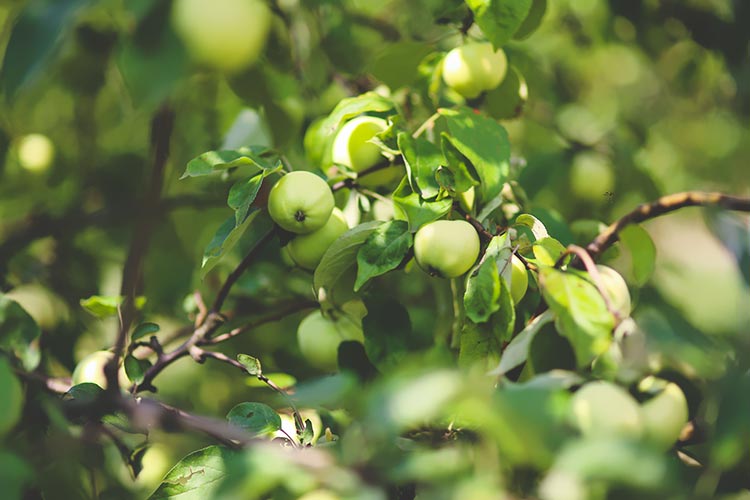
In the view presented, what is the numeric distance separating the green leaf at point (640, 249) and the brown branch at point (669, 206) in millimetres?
167

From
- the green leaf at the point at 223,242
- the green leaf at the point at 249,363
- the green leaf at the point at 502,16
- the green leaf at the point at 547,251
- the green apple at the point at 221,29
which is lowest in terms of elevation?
the green leaf at the point at 249,363

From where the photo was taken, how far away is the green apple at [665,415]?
0.67m

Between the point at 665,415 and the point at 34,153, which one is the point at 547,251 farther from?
the point at 34,153

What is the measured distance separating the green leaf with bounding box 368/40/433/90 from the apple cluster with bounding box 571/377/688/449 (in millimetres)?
675

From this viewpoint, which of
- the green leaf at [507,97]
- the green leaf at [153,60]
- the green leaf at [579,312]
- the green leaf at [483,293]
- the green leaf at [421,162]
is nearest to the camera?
the green leaf at [153,60]

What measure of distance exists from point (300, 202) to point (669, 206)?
1.36 ft


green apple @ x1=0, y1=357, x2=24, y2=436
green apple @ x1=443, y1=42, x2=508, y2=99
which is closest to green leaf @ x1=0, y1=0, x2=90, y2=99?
green apple @ x1=0, y1=357, x2=24, y2=436

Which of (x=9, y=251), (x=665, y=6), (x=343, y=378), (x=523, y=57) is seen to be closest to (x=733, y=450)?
(x=343, y=378)

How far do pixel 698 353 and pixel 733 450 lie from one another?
0.08m

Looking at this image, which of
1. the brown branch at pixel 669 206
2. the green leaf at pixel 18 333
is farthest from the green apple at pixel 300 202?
the green leaf at pixel 18 333

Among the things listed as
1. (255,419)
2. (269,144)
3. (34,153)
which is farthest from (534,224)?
(34,153)

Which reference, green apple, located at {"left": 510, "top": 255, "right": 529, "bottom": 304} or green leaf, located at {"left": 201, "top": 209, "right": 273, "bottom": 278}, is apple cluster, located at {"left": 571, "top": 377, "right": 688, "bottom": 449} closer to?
green apple, located at {"left": 510, "top": 255, "right": 529, "bottom": 304}

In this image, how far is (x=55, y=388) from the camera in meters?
1.00

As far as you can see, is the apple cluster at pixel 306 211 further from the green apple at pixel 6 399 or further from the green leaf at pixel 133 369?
the green apple at pixel 6 399
